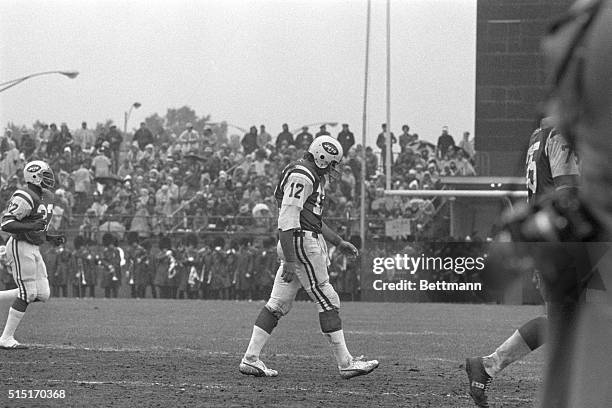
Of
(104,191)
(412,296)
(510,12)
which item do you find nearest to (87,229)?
(104,191)

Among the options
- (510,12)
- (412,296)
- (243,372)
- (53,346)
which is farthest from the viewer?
(412,296)

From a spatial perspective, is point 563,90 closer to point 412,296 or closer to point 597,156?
point 597,156

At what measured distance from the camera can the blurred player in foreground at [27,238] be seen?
10.4m

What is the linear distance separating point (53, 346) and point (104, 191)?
14759 mm

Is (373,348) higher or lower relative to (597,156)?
lower

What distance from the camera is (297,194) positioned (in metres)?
8.24

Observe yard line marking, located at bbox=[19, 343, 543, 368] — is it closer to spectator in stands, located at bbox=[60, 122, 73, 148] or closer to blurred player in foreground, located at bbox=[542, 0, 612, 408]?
blurred player in foreground, located at bbox=[542, 0, 612, 408]

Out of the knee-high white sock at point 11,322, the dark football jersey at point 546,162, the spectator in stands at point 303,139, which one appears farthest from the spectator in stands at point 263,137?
the dark football jersey at point 546,162

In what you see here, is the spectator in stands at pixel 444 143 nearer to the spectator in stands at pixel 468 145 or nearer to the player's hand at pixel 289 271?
the spectator in stands at pixel 468 145

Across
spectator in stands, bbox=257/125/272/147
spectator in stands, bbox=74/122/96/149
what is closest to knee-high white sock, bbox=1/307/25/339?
spectator in stands, bbox=257/125/272/147

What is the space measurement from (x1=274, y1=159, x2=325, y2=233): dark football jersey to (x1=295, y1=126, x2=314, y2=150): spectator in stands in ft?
51.7

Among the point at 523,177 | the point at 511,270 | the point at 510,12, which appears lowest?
the point at 511,270

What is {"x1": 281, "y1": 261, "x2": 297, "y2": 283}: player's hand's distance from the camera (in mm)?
8289

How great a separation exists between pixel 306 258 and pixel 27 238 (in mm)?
3628
